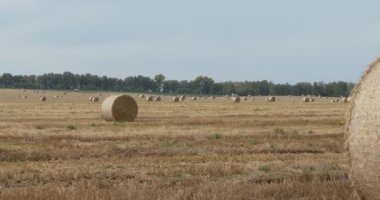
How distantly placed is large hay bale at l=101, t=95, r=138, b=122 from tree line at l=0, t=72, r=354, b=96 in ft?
328

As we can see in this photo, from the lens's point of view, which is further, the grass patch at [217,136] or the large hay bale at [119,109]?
the large hay bale at [119,109]

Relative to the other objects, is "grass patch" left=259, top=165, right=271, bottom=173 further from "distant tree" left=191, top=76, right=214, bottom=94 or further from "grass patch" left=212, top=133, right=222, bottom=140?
"distant tree" left=191, top=76, right=214, bottom=94

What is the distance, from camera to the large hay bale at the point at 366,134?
8.47m

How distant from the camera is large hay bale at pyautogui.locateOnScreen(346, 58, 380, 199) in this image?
8.47 metres

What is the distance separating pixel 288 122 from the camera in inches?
1090

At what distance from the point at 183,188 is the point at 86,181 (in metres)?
1.74

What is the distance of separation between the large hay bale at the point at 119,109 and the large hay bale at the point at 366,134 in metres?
21.4

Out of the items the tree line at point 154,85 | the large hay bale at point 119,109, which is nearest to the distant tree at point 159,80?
the tree line at point 154,85

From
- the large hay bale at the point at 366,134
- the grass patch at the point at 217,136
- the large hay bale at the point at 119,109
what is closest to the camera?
the large hay bale at the point at 366,134

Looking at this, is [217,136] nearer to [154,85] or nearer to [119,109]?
[119,109]

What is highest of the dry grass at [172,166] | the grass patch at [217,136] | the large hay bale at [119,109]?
the large hay bale at [119,109]

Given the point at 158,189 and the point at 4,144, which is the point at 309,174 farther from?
the point at 4,144

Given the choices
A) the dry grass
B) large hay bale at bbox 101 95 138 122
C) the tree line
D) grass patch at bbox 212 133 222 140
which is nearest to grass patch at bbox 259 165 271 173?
the dry grass

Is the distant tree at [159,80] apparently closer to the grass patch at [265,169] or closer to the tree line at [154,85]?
the tree line at [154,85]
